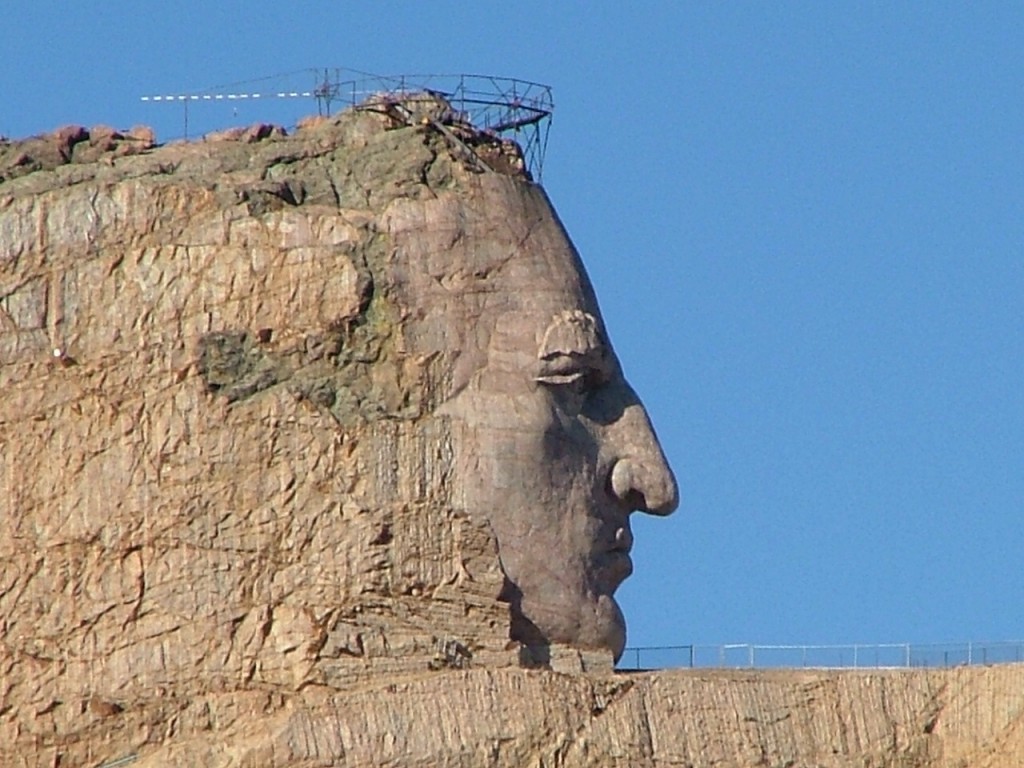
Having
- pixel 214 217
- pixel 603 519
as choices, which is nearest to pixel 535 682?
pixel 603 519

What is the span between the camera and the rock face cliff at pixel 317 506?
4291 cm

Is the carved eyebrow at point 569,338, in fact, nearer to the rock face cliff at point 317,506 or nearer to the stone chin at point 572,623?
the rock face cliff at point 317,506

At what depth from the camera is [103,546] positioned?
142 feet

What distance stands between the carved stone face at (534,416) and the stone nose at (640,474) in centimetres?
1

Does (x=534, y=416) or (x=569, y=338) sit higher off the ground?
(x=569, y=338)

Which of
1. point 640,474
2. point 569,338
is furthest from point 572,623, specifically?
point 569,338

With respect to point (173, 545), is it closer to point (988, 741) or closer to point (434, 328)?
point (434, 328)

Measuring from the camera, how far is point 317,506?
142 ft

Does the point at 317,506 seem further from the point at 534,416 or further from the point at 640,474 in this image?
the point at 640,474

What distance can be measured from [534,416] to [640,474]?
1.32m

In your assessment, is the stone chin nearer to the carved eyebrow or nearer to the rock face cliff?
the rock face cliff

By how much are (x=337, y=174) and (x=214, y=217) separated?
141cm

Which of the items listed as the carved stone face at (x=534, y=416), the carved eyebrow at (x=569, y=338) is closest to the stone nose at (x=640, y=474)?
the carved stone face at (x=534, y=416)

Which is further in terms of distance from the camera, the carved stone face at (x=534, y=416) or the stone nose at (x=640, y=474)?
the stone nose at (x=640, y=474)
